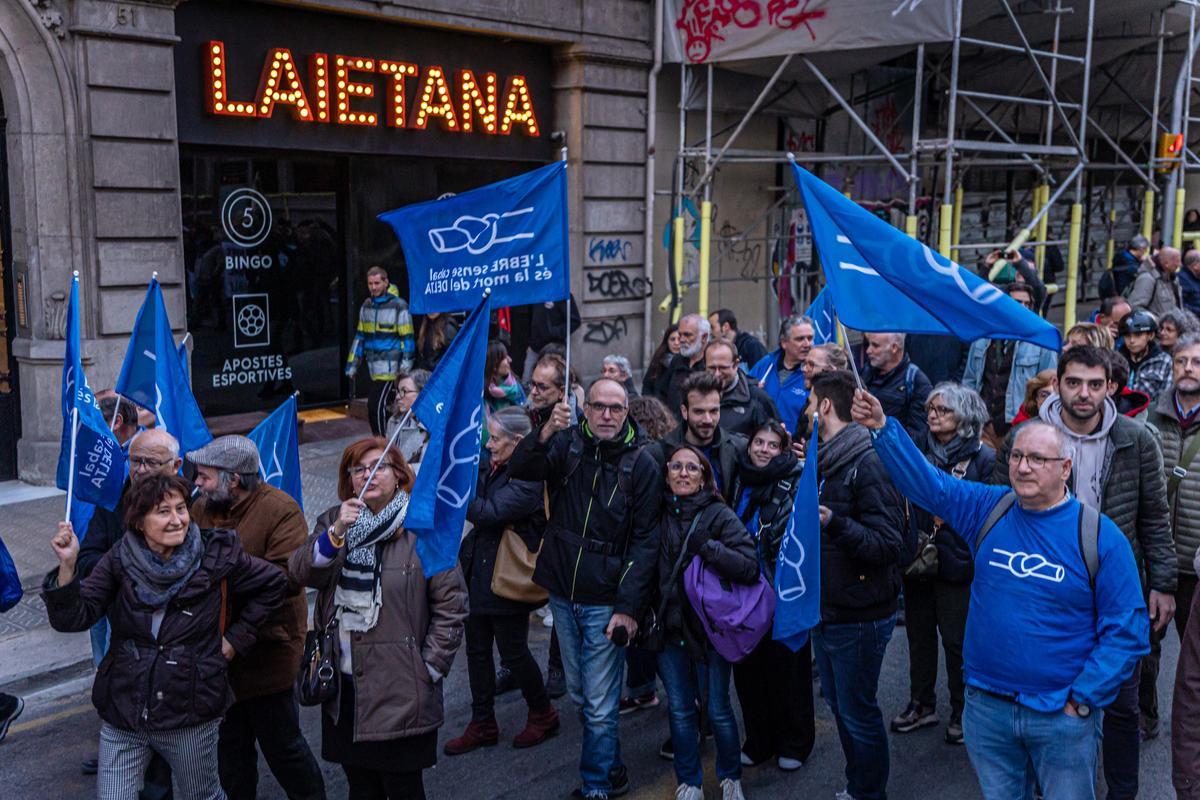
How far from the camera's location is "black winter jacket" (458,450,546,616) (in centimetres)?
568

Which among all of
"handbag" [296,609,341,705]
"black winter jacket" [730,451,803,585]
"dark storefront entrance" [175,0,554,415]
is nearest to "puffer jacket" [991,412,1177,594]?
"black winter jacket" [730,451,803,585]

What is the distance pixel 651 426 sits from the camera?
18.5ft

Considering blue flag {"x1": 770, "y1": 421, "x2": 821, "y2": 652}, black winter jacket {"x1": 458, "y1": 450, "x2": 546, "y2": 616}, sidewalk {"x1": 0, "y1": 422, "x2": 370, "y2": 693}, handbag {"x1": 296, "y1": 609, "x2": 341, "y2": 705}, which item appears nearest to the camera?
handbag {"x1": 296, "y1": 609, "x2": 341, "y2": 705}

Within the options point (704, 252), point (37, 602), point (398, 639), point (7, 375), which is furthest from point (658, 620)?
→ point (704, 252)

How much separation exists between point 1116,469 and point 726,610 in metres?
1.79

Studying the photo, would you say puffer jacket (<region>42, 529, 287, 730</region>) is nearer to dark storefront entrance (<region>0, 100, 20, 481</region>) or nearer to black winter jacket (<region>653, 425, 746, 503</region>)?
black winter jacket (<region>653, 425, 746, 503</region>)

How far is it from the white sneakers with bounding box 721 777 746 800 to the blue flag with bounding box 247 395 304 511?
254 cm

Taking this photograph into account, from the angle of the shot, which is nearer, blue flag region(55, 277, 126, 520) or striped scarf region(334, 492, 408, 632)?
striped scarf region(334, 492, 408, 632)

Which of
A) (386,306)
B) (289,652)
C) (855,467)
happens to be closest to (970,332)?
(855,467)

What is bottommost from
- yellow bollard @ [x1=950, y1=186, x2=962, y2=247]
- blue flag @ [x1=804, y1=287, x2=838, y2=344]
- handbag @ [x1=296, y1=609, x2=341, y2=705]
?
handbag @ [x1=296, y1=609, x2=341, y2=705]

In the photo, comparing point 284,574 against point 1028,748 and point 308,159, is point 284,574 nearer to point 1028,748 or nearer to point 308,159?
point 1028,748

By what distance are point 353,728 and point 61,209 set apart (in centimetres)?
699

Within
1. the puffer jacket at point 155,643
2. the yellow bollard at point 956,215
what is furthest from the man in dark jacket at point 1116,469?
the yellow bollard at point 956,215

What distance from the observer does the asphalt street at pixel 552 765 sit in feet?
17.9
